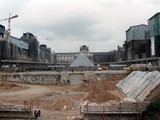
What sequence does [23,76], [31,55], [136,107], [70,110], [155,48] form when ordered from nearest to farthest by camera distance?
[136,107] < [70,110] < [23,76] < [155,48] < [31,55]

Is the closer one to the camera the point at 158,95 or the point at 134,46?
the point at 158,95

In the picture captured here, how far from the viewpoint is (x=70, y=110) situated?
38.8 m

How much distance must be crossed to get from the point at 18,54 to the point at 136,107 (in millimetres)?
144398

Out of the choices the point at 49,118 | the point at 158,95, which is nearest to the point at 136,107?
the point at 158,95

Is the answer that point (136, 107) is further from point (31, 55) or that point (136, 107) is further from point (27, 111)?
point (31, 55)

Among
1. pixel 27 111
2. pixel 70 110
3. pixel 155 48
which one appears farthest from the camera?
pixel 155 48

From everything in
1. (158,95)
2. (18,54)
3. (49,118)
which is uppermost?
(18,54)

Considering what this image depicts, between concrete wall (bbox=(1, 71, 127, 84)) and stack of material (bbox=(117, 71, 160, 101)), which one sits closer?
stack of material (bbox=(117, 71, 160, 101))

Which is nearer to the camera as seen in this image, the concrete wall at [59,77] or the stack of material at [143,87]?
the stack of material at [143,87]

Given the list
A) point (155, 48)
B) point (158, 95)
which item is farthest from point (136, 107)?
point (155, 48)

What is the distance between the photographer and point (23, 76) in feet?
286

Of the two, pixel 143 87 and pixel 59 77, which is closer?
pixel 143 87

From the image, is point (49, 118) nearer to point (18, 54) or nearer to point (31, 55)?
point (18, 54)

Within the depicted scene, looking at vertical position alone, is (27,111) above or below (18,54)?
below
